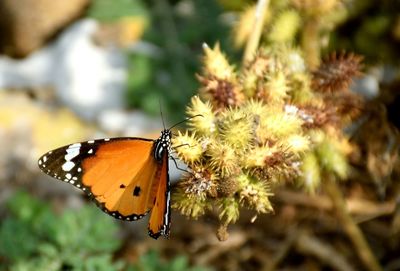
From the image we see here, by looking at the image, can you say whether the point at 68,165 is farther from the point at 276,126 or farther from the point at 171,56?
the point at 171,56

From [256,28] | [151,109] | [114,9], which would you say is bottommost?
[256,28]

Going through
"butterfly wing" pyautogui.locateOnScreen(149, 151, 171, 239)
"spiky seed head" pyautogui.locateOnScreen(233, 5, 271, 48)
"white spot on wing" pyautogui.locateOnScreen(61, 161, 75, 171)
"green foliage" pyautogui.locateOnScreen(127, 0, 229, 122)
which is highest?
"green foliage" pyautogui.locateOnScreen(127, 0, 229, 122)

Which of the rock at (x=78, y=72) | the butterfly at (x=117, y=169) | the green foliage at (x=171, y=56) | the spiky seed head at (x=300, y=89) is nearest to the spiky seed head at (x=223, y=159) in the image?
the butterfly at (x=117, y=169)

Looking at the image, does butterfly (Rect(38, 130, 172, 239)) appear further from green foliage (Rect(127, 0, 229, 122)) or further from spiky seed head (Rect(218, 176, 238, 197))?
green foliage (Rect(127, 0, 229, 122))

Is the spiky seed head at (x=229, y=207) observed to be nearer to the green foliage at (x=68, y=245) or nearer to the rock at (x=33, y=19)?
the green foliage at (x=68, y=245)

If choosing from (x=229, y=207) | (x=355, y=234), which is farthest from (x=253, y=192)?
(x=355, y=234)

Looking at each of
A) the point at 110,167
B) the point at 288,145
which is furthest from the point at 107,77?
the point at 288,145

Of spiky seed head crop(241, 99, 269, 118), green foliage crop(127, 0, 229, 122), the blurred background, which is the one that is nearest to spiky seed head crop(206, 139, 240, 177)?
spiky seed head crop(241, 99, 269, 118)
